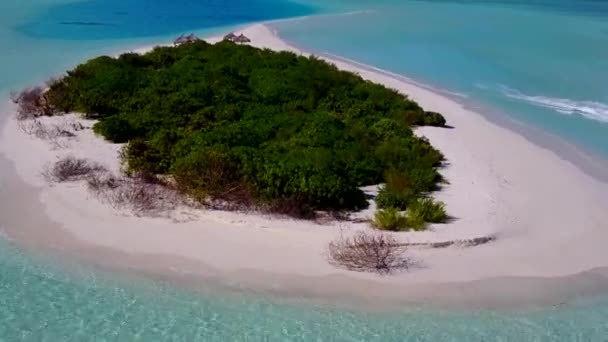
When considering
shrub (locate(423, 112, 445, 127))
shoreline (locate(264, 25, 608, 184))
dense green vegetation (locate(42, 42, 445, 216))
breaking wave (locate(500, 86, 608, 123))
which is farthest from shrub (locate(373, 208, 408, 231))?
breaking wave (locate(500, 86, 608, 123))

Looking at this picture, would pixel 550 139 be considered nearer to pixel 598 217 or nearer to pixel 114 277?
pixel 598 217

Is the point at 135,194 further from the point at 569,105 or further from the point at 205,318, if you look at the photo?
the point at 569,105

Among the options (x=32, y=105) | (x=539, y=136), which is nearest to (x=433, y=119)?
(x=539, y=136)

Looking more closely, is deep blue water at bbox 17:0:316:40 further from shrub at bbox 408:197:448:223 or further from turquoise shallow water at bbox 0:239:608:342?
turquoise shallow water at bbox 0:239:608:342

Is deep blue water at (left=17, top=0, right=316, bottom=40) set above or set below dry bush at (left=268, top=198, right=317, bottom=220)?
above

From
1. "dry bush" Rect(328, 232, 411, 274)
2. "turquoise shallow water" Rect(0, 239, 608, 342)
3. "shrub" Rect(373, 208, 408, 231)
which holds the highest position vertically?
"shrub" Rect(373, 208, 408, 231)

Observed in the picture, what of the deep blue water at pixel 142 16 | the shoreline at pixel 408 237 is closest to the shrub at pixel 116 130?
the shoreline at pixel 408 237
